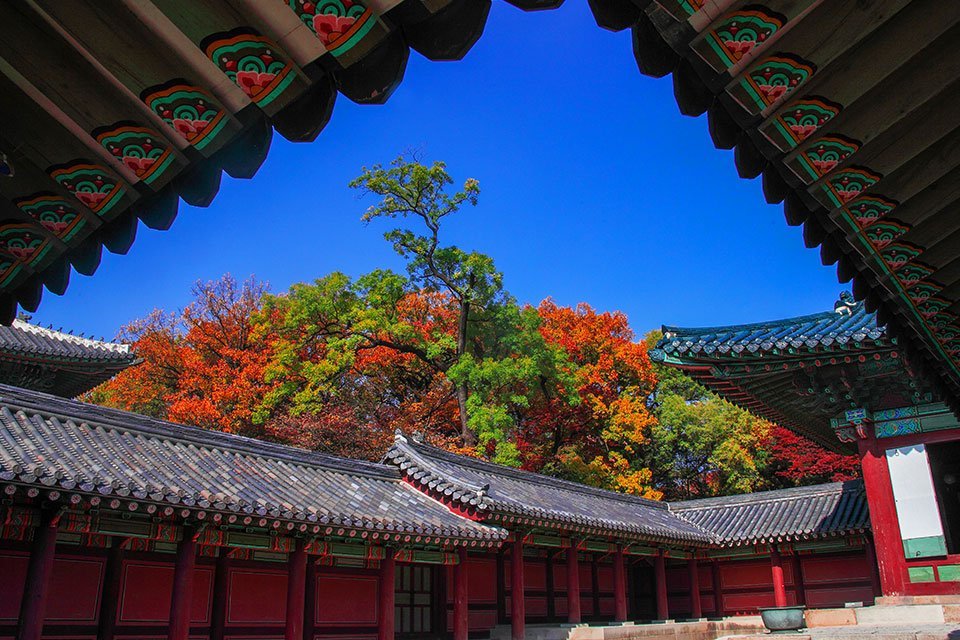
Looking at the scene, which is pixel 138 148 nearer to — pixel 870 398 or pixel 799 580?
pixel 870 398

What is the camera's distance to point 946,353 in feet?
18.7

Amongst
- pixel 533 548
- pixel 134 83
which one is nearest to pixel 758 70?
pixel 134 83

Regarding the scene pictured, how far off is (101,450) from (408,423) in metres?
18.1

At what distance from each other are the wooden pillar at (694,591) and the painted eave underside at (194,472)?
31.4ft

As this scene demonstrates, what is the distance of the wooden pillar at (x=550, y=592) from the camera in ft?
58.5

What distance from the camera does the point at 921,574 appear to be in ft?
39.2

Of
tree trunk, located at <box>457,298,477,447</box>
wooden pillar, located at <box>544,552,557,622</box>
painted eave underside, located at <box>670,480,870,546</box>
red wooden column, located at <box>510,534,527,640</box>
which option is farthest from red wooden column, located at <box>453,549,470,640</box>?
tree trunk, located at <box>457,298,477,447</box>

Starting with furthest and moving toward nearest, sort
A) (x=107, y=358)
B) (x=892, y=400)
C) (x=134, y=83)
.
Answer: (x=107, y=358) → (x=892, y=400) → (x=134, y=83)

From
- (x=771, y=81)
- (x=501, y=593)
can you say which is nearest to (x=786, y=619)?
(x=501, y=593)

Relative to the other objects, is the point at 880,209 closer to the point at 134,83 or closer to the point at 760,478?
the point at 134,83

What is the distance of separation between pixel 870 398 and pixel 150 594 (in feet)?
39.9

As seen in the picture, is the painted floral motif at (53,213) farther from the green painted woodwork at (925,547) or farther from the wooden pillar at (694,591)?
the wooden pillar at (694,591)

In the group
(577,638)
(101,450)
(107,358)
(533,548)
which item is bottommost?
(577,638)

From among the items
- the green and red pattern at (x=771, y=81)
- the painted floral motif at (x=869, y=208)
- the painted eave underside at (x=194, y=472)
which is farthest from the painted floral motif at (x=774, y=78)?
the painted eave underside at (x=194, y=472)
